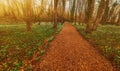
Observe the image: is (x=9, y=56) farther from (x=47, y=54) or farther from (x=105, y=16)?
(x=105, y=16)

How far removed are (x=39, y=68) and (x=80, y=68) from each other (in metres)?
2.06

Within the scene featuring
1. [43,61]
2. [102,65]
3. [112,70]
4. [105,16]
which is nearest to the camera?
[112,70]

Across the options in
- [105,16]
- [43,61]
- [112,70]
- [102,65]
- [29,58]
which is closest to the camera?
[112,70]

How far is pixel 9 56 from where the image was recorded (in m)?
7.53

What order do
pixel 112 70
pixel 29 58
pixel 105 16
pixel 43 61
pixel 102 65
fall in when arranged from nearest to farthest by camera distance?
pixel 112 70, pixel 102 65, pixel 43 61, pixel 29 58, pixel 105 16

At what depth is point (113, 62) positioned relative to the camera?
638 cm

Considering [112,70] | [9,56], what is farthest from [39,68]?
[112,70]

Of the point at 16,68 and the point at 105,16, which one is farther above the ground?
the point at 105,16

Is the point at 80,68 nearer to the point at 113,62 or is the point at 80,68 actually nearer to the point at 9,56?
the point at 113,62

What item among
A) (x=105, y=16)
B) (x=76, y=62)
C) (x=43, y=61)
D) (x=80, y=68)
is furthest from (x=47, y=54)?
(x=105, y=16)

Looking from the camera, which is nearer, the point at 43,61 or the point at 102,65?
the point at 102,65

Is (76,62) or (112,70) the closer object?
(112,70)

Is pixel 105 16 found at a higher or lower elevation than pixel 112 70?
higher

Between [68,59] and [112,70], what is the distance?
237cm
